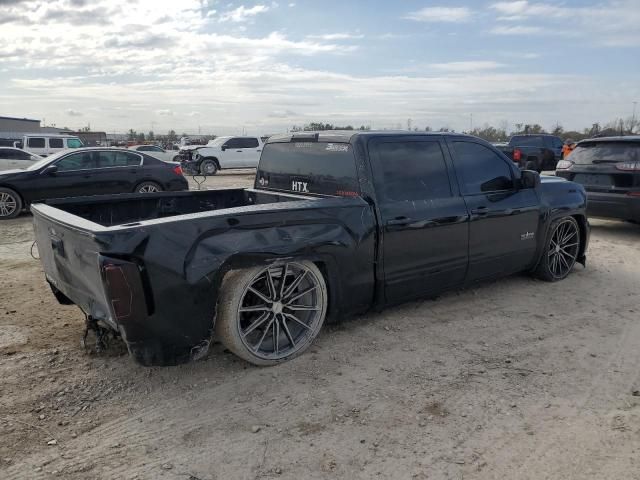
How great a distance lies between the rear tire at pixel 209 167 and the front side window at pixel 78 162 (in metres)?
12.2

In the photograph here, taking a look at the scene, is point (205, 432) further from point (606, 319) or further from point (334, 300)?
point (606, 319)

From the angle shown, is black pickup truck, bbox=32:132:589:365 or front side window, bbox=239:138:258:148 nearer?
black pickup truck, bbox=32:132:589:365

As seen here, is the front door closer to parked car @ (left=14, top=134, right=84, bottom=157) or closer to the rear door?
the rear door

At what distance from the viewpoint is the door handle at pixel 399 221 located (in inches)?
161

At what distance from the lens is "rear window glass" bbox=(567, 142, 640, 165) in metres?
7.93

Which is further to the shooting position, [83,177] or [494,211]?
[83,177]

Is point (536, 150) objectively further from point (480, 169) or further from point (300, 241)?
point (300, 241)

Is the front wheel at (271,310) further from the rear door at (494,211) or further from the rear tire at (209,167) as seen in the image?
the rear tire at (209,167)

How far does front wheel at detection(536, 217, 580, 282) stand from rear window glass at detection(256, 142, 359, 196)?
2.69m

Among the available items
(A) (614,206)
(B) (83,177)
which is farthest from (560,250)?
(B) (83,177)

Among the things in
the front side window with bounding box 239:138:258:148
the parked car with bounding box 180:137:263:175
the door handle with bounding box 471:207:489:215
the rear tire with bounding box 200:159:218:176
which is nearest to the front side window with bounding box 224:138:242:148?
the parked car with bounding box 180:137:263:175

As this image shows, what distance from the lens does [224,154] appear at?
23.3 m

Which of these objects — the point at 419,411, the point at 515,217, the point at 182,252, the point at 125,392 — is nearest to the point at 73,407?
the point at 125,392

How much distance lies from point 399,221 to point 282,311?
3.98 ft
